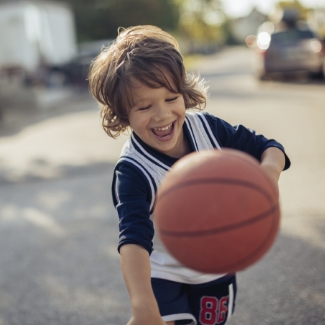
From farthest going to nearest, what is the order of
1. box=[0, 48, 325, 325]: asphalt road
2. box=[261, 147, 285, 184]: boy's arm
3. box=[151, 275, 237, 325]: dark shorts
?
box=[0, 48, 325, 325]: asphalt road → box=[151, 275, 237, 325]: dark shorts → box=[261, 147, 285, 184]: boy's arm

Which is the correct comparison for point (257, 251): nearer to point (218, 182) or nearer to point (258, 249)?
point (258, 249)

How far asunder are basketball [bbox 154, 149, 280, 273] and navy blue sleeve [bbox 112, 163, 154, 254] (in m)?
0.13

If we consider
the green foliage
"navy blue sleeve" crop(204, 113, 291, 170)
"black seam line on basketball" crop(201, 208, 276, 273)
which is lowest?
the green foliage

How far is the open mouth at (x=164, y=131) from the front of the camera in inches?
94.6

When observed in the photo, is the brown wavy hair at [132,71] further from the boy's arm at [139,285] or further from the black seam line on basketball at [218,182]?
the boy's arm at [139,285]

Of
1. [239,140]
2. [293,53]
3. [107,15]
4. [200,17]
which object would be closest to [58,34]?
[107,15]

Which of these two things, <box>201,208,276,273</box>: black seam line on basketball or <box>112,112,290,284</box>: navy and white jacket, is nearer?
<box>201,208,276,273</box>: black seam line on basketball

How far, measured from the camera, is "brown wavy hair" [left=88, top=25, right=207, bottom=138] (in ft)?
7.62

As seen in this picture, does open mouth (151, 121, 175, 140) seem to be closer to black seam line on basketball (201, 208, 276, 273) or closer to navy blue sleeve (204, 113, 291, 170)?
navy blue sleeve (204, 113, 291, 170)

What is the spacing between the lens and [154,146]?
→ 2.46m

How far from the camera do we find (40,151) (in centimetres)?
912

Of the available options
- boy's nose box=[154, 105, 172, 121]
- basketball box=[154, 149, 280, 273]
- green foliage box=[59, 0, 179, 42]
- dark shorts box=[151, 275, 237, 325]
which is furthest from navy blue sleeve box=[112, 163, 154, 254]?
Answer: green foliage box=[59, 0, 179, 42]

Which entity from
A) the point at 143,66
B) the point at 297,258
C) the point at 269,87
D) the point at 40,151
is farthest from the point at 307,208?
the point at 269,87

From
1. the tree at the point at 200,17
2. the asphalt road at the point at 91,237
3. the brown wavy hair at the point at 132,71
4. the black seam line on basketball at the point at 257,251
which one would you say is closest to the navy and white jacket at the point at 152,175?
the brown wavy hair at the point at 132,71
